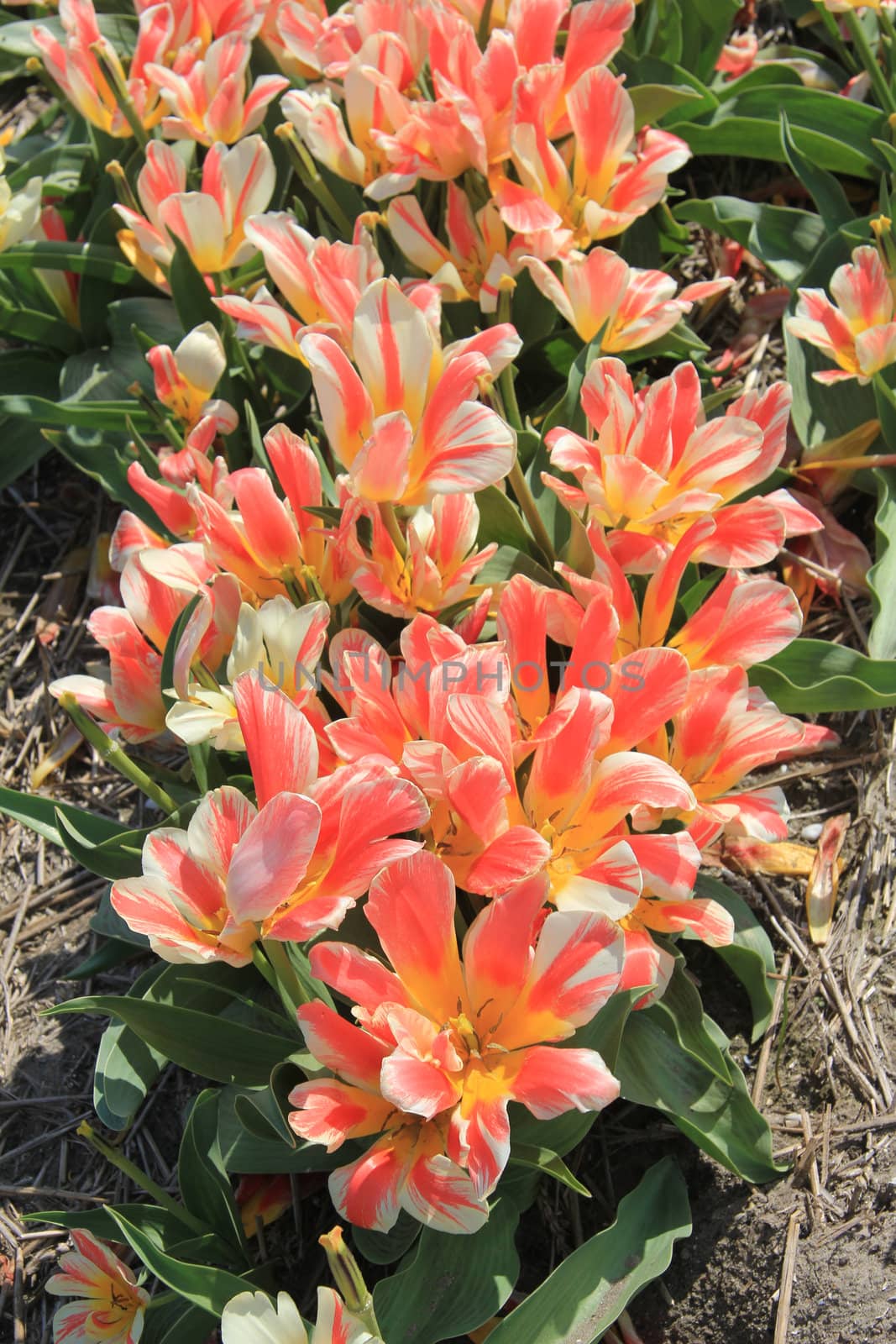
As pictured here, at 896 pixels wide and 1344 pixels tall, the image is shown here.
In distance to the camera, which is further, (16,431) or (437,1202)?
(16,431)

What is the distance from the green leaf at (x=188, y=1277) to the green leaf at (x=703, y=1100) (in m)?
0.43

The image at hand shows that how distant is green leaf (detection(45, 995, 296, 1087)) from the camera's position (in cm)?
112

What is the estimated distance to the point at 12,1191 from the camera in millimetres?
1477

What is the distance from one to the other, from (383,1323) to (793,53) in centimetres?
212

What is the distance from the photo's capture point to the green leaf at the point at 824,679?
4.48 ft

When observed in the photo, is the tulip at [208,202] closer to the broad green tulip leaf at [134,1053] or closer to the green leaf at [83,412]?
the green leaf at [83,412]

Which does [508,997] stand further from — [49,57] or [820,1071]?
[49,57]

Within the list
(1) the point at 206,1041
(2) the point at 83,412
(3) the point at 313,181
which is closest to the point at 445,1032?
(1) the point at 206,1041

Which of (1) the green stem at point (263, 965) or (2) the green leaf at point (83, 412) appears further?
(2) the green leaf at point (83, 412)

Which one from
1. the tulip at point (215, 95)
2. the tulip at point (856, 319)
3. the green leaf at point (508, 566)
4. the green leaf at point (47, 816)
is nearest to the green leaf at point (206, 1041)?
Answer: the green leaf at point (47, 816)

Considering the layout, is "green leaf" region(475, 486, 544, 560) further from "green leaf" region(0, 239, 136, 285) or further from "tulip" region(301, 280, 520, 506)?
"green leaf" region(0, 239, 136, 285)

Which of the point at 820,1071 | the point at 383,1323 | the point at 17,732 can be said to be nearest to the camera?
the point at 383,1323

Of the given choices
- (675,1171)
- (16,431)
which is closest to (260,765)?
(675,1171)

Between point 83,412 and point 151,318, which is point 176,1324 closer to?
point 83,412
